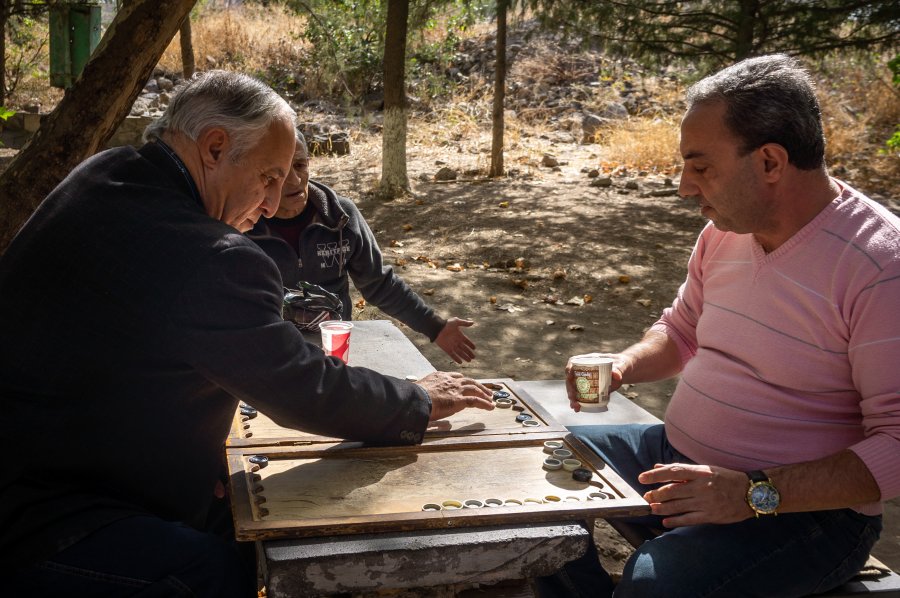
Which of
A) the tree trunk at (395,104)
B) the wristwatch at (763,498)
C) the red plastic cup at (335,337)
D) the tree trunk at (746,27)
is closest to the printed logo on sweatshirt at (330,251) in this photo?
the red plastic cup at (335,337)

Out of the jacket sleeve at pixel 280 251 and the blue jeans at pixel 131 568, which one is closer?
the blue jeans at pixel 131 568

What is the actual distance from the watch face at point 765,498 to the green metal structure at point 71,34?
5589 mm

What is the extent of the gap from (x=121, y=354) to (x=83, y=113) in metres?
2.38

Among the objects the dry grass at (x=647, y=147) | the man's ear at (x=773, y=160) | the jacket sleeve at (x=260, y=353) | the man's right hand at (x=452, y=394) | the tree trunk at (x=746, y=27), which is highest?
the tree trunk at (x=746, y=27)

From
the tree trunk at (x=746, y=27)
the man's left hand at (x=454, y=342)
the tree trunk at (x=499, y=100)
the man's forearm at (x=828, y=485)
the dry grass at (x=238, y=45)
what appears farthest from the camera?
the dry grass at (x=238, y=45)

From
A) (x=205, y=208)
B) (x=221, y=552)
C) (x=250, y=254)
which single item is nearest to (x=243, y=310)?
(x=250, y=254)

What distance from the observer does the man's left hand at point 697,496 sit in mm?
2029

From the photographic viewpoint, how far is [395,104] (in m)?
11.4

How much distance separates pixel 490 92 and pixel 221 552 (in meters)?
16.5

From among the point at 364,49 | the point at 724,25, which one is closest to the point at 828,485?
the point at 724,25

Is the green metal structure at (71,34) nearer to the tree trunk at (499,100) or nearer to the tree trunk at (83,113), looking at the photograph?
the tree trunk at (83,113)

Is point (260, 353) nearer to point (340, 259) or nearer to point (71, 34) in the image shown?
point (340, 259)

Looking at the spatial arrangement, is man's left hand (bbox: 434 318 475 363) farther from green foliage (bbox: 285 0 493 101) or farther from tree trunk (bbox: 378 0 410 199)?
green foliage (bbox: 285 0 493 101)

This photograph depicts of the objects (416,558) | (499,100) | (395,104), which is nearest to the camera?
(416,558)
